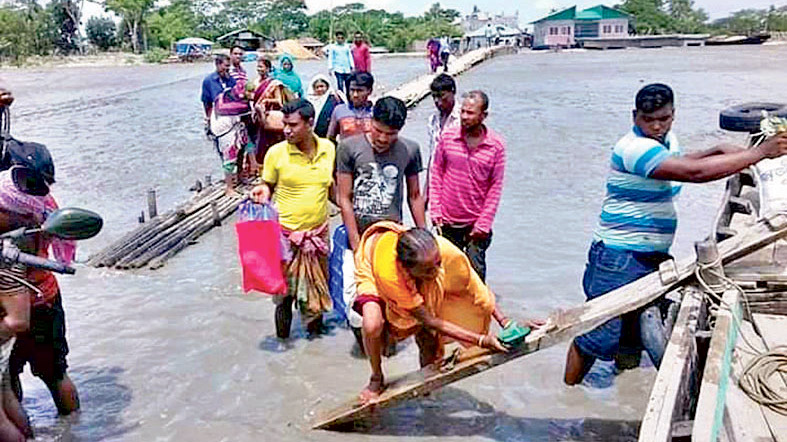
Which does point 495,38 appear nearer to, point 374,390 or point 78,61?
point 78,61

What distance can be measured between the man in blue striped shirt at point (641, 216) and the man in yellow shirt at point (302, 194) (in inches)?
69.8

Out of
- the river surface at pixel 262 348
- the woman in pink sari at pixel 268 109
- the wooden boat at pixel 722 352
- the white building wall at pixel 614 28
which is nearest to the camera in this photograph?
the wooden boat at pixel 722 352

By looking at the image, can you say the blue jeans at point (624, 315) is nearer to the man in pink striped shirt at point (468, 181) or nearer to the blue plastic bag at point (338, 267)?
the man in pink striped shirt at point (468, 181)

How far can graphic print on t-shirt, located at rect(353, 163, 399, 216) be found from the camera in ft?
16.5

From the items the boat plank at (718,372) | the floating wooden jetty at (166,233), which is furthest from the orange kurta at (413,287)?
the floating wooden jetty at (166,233)

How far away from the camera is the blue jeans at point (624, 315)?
13.7ft

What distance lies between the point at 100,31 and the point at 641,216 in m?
83.1

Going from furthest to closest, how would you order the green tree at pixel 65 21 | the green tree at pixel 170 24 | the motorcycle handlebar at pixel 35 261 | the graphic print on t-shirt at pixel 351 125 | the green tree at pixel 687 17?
the green tree at pixel 687 17, the green tree at pixel 170 24, the green tree at pixel 65 21, the graphic print on t-shirt at pixel 351 125, the motorcycle handlebar at pixel 35 261

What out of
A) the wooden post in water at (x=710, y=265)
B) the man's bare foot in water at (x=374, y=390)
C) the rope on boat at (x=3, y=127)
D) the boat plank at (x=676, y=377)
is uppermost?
the rope on boat at (x=3, y=127)

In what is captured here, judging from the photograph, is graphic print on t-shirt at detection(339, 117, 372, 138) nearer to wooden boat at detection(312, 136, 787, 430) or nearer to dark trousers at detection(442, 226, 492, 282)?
dark trousers at detection(442, 226, 492, 282)

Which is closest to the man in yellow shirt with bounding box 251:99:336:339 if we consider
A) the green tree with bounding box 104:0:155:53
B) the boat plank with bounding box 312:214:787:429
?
the boat plank with bounding box 312:214:787:429

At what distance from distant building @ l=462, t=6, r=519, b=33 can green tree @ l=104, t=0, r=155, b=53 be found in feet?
109

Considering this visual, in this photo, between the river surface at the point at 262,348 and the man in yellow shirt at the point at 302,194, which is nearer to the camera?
the river surface at the point at 262,348

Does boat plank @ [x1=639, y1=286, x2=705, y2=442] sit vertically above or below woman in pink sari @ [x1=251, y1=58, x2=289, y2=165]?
below
